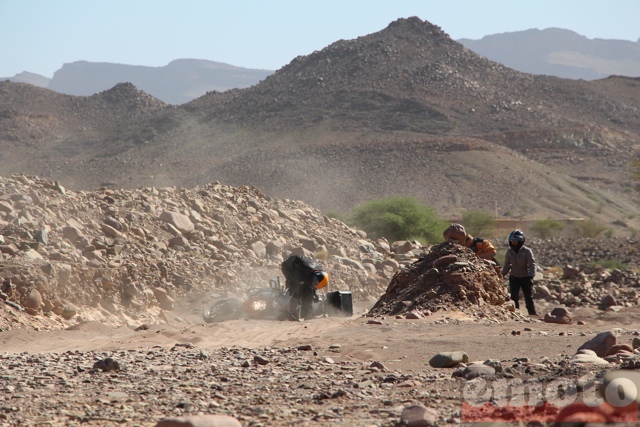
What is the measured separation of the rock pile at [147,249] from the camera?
14398mm

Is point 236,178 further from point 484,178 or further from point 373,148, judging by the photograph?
→ point 484,178

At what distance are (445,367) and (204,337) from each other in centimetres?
393

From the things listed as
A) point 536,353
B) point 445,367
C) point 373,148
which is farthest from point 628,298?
point 373,148

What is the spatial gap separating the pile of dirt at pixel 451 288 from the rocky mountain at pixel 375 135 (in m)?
41.3

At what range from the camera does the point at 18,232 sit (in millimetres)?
15969

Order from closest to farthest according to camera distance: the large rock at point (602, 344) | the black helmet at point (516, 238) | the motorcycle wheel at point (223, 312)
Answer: the large rock at point (602, 344) → the black helmet at point (516, 238) → the motorcycle wheel at point (223, 312)

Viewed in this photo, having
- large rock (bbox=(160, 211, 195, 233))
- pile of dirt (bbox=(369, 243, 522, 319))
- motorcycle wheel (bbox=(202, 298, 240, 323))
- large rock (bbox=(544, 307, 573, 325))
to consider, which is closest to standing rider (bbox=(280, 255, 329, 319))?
pile of dirt (bbox=(369, 243, 522, 319))

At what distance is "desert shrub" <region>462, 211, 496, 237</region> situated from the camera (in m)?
41.8

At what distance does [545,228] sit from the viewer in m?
46.3

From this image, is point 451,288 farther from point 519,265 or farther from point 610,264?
point 610,264

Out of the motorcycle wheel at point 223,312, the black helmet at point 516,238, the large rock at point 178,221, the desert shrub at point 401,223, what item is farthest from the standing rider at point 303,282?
the desert shrub at point 401,223

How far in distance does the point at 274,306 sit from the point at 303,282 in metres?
0.55

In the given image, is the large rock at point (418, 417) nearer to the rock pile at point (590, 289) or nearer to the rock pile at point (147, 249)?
the rock pile at point (147, 249)

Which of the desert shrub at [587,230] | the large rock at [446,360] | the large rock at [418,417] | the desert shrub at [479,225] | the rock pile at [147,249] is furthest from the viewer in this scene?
the desert shrub at [587,230]
